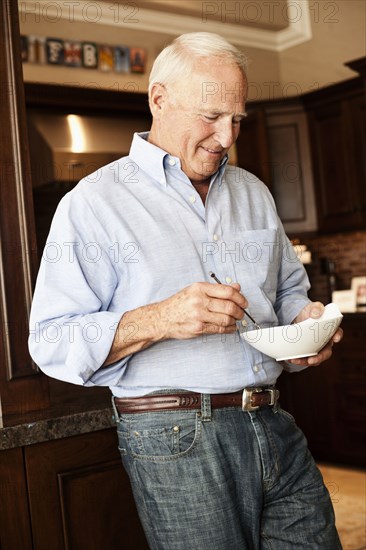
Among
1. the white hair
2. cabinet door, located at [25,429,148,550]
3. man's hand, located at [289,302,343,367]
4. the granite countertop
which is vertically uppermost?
the white hair

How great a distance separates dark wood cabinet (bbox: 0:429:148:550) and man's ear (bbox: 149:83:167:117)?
0.84 metres

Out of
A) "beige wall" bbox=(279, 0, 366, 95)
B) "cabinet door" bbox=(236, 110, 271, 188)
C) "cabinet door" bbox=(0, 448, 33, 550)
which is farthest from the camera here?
"beige wall" bbox=(279, 0, 366, 95)

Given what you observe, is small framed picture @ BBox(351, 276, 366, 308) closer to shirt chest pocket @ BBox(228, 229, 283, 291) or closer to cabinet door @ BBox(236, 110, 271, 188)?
cabinet door @ BBox(236, 110, 271, 188)

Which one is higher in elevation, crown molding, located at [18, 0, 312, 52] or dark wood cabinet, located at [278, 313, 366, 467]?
crown molding, located at [18, 0, 312, 52]

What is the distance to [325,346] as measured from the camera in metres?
1.68

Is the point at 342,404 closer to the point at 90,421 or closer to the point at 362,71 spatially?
the point at 362,71

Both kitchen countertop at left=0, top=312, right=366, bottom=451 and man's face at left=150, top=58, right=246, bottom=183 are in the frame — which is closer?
man's face at left=150, top=58, right=246, bottom=183

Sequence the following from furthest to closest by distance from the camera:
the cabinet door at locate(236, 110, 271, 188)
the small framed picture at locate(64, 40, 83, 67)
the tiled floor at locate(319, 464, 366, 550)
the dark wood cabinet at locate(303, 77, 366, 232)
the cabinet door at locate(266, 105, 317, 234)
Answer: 1. the cabinet door at locate(266, 105, 317, 234)
2. the cabinet door at locate(236, 110, 271, 188)
3. the small framed picture at locate(64, 40, 83, 67)
4. the dark wood cabinet at locate(303, 77, 366, 232)
5. the tiled floor at locate(319, 464, 366, 550)

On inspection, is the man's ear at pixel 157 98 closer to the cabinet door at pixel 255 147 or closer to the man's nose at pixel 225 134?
the man's nose at pixel 225 134

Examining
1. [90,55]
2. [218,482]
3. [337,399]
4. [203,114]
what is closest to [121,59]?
[90,55]

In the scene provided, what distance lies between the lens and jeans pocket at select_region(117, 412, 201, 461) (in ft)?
4.88

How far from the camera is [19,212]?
79.2 inches

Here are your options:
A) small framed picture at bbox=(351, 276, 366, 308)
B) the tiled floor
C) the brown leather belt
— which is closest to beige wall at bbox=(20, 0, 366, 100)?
small framed picture at bbox=(351, 276, 366, 308)

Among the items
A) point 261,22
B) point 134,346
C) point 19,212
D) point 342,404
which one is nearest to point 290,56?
point 261,22
